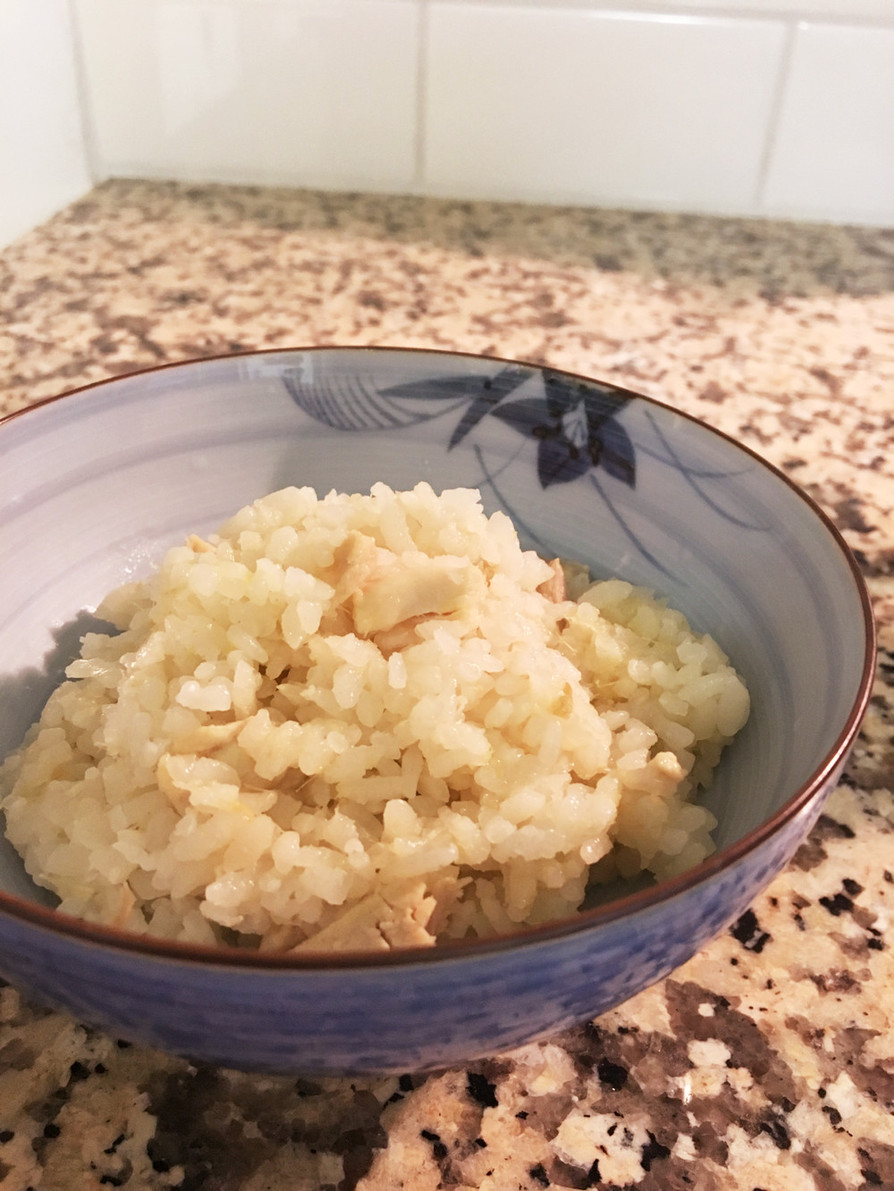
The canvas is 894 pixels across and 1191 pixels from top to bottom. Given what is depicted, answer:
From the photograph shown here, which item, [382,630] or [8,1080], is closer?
[8,1080]

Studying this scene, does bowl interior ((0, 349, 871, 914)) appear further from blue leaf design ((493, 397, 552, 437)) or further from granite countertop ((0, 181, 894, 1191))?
granite countertop ((0, 181, 894, 1191))

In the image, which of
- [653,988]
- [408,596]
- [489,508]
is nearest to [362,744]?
[408,596]

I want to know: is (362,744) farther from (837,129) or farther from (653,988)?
(837,129)

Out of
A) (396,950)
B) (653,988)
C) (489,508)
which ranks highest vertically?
(396,950)

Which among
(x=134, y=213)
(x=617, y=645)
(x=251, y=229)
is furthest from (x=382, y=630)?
(x=134, y=213)

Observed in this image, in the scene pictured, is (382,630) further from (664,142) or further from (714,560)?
(664,142)
